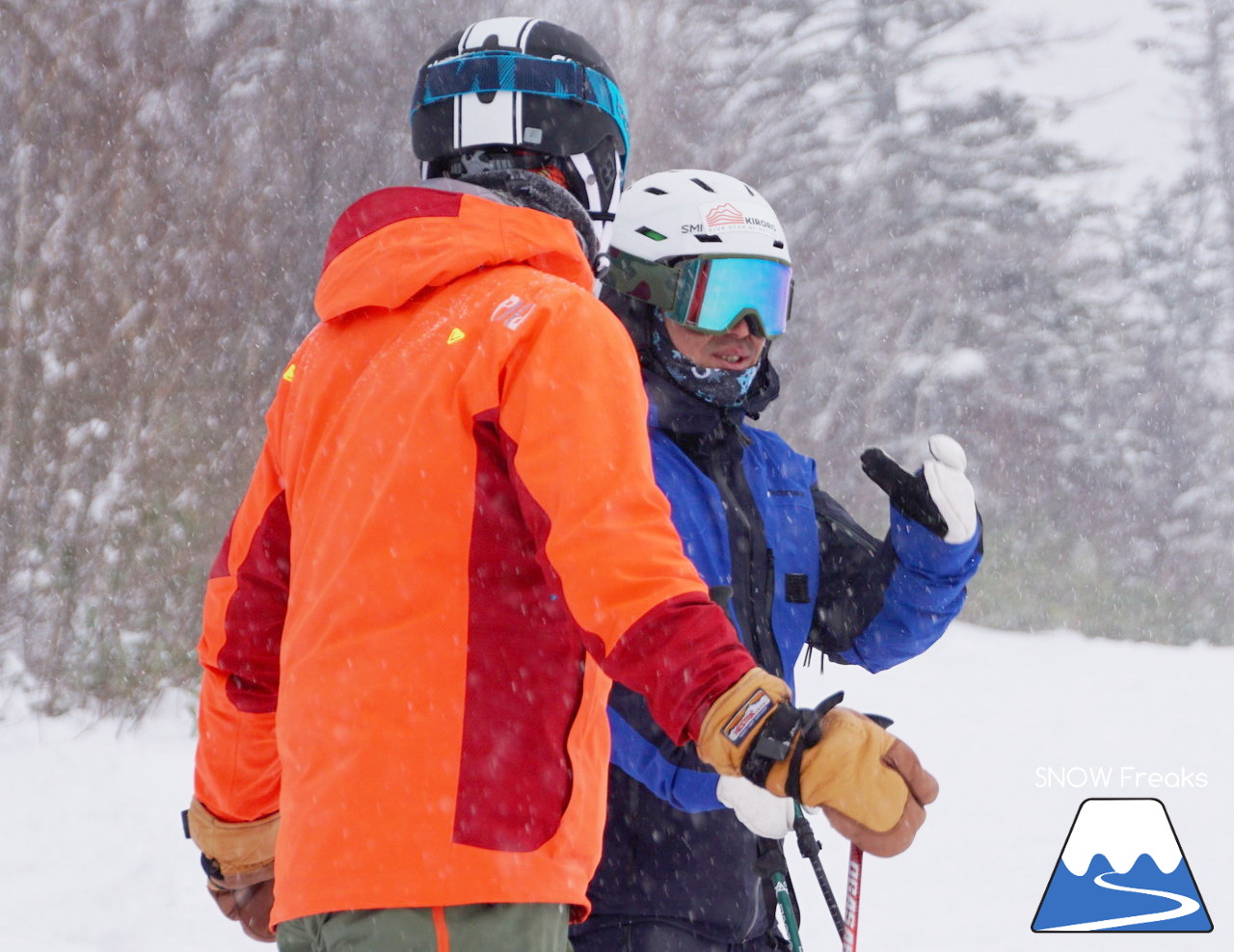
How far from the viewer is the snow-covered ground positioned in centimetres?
552

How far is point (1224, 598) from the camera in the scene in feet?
59.2

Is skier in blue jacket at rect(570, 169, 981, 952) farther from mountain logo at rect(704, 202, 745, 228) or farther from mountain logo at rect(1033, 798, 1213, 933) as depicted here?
mountain logo at rect(1033, 798, 1213, 933)

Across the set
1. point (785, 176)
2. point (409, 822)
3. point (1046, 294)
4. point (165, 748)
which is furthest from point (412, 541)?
point (1046, 294)

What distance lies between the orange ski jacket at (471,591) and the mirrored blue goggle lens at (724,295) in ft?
4.48

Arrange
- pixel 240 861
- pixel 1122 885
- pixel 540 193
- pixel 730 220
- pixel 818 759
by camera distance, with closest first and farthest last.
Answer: pixel 818 759 < pixel 540 193 < pixel 240 861 < pixel 730 220 < pixel 1122 885

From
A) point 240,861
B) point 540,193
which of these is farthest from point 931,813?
point 540,193

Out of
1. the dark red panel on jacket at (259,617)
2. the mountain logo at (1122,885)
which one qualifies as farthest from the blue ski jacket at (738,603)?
the mountain logo at (1122,885)

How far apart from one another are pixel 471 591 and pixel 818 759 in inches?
18.2

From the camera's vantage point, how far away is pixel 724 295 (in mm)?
3164

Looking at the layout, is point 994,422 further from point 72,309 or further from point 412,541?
point 412,541

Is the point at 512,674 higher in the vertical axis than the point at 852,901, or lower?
higher

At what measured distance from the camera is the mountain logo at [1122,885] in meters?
6.17

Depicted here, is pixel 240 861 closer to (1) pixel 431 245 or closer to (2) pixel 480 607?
(2) pixel 480 607
